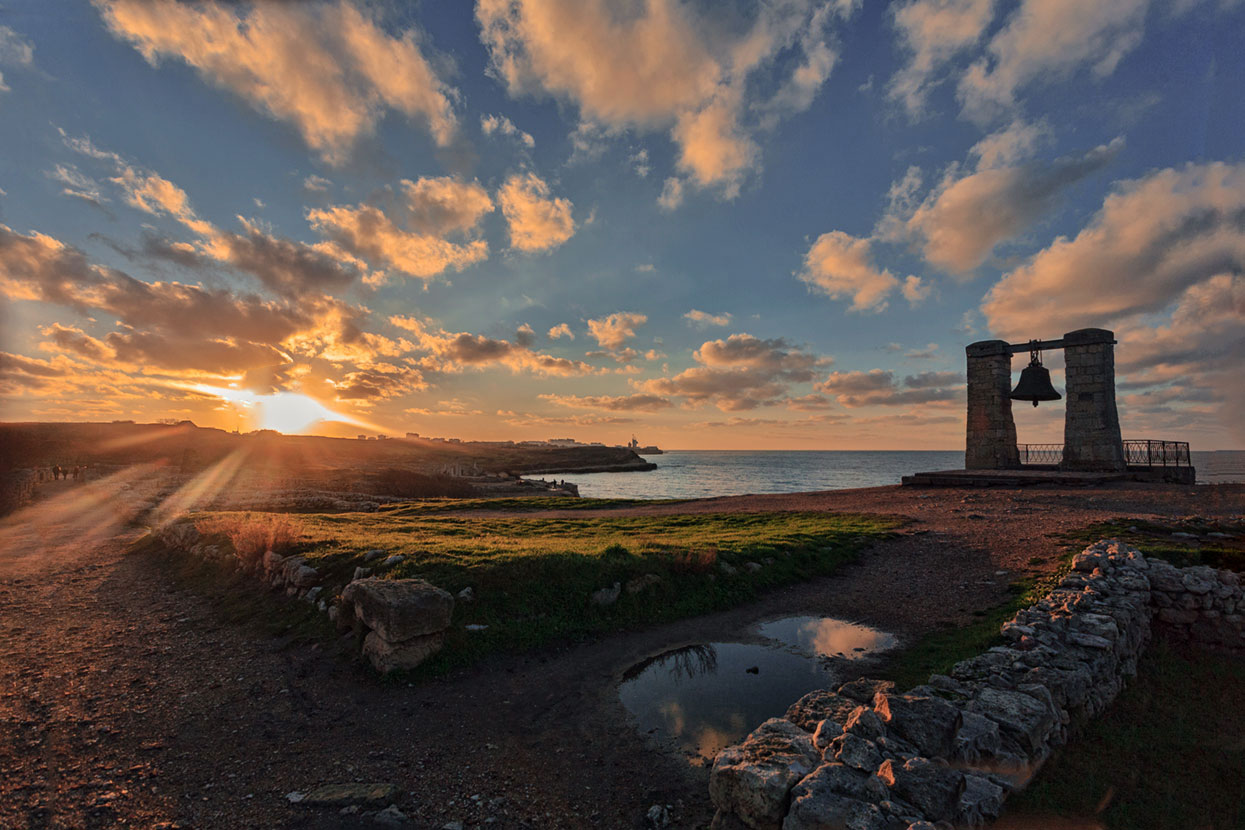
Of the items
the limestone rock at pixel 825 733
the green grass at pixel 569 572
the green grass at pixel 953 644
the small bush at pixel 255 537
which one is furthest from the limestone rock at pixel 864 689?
the small bush at pixel 255 537

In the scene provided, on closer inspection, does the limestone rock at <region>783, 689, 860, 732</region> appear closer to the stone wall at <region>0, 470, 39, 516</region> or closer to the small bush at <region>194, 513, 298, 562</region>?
the small bush at <region>194, 513, 298, 562</region>

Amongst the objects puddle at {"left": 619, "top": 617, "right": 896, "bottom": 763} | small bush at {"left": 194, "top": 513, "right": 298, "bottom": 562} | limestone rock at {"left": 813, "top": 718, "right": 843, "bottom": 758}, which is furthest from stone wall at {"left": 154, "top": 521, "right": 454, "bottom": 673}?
limestone rock at {"left": 813, "top": 718, "right": 843, "bottom": 758}

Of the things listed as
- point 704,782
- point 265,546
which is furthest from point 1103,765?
point 265,546

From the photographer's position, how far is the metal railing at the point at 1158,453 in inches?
1156

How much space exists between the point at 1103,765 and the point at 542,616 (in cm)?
892

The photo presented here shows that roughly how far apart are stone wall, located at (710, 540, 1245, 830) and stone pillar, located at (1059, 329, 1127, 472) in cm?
2433

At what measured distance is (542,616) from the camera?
10.8 meters

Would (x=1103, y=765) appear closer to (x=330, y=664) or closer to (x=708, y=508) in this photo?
(x=330, y=664)

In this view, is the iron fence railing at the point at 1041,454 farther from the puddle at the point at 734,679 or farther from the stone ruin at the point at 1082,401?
the puddle at the point at 734,679

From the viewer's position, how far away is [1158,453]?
31062 mm

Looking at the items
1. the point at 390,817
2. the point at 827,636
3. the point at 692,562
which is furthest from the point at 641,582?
the point at 390,817

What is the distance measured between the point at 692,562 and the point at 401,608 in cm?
727

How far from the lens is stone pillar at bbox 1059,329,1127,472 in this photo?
90.2 feet

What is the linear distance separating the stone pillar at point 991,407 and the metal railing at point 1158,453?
6146mm
